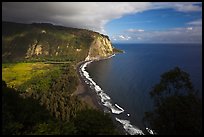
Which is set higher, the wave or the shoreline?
the shoreline

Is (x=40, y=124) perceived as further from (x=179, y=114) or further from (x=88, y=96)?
(x=88, y=96)

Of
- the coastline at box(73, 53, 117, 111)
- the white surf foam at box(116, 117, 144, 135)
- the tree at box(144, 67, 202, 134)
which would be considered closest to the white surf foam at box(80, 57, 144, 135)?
the white surf foam at box(116, 117, 144, 135)

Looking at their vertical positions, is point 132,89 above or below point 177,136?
below

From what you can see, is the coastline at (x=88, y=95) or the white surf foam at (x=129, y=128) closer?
the white surf foam at (x=129, y=128)

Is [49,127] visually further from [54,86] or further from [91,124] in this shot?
→ [54,86]

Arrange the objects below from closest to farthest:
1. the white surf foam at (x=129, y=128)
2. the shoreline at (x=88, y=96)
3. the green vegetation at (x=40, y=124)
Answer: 1. the green vegetation at (x=40, y=124)
2. the white surf foam at (x=129, y=128)
3. the shoreline at (x=88, y=96)

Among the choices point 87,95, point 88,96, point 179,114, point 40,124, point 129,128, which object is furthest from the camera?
point 87,95

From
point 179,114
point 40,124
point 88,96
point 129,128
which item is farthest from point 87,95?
point 179,114

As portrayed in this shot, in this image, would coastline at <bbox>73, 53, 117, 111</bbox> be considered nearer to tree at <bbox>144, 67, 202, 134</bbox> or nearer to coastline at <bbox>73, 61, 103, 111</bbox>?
coastline at <bbox>73, 61, 103, 111</bbox>

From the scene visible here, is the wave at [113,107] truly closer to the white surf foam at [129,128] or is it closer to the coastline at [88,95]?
the white surf foam at [129,128]

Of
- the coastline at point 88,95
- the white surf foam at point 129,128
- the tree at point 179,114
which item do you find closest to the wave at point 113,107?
the white surf foam at point 129,128

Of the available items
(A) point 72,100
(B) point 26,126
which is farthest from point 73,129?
(A) point 72,100
